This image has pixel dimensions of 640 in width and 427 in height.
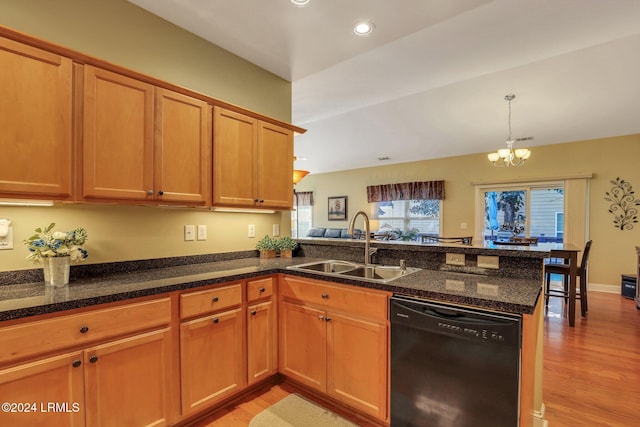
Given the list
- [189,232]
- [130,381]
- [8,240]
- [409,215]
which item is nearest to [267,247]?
[189,232]

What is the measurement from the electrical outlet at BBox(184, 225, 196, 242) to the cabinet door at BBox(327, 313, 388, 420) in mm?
1263

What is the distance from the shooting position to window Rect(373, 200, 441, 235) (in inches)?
281

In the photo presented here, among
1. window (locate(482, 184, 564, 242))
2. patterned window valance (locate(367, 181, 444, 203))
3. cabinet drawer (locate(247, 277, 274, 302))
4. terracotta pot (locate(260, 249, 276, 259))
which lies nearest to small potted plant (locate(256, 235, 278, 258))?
terracotta pot (locate(260, 249, 276, 259))

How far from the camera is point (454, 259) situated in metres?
2.06

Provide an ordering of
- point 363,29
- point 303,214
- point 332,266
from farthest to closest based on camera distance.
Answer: point 303,214, point 332,266, point 363,29

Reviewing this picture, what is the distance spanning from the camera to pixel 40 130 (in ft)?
4.94

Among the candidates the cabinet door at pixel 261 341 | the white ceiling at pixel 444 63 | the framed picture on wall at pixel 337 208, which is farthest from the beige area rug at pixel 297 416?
the framed picture on wall at pixel 337 208

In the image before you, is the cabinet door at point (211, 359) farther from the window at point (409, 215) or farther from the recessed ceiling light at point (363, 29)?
the window at point (409, 215)

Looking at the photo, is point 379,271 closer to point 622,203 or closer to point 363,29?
point 363,29

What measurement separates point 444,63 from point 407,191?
4169 millimetres

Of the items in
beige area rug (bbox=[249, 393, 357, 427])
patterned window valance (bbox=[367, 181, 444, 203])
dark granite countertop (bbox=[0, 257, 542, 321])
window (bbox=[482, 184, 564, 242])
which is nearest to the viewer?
dark granite countertop (bbox=[0, 257, 542, 321])

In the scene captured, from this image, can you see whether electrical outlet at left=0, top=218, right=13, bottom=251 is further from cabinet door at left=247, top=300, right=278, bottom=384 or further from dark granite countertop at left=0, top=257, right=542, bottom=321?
cabinet door at left=247, top=300, right=278, bottom=384

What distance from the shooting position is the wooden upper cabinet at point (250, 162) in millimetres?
2240

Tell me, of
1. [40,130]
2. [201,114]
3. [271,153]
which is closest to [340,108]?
[271,153]
